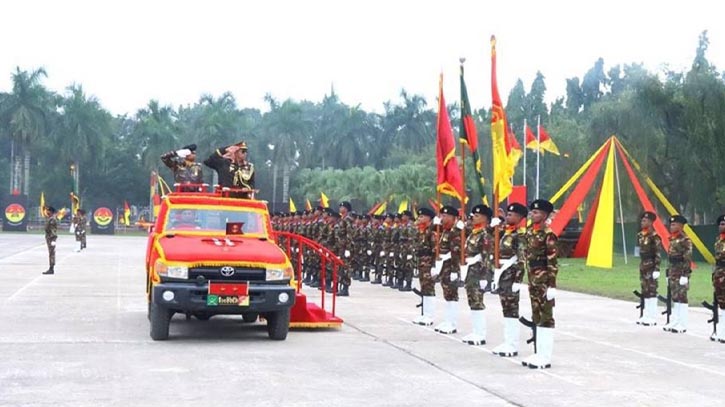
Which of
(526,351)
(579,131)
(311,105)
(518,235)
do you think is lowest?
(526,351)

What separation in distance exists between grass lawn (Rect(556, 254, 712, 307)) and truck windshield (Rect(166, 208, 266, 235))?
1086 centimetres

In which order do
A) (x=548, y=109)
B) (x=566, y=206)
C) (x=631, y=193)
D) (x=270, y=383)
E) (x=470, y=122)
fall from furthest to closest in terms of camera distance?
(x=548, y=109)
(x=631, y=193)
(x=566, y=206)
(x=470, y=122)
(x=270, y=383)

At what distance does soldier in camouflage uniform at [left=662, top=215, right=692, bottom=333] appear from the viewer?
15172 millimetres

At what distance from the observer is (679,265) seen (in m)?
15.4

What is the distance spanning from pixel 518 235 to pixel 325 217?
501 inches

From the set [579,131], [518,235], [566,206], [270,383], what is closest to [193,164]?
[518,235]

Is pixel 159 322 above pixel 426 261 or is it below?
below

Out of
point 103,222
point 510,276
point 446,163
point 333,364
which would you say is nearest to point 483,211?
point 510,276

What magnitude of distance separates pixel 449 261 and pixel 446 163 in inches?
174

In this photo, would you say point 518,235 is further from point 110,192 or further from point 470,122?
point 110,192

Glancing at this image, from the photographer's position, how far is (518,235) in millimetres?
11914

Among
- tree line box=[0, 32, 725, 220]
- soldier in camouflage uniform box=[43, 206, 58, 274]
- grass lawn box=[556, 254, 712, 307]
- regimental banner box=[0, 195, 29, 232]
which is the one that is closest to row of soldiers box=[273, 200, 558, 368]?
grass lawn box=[556, 254, 712, 307]

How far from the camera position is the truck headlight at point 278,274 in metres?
12.3

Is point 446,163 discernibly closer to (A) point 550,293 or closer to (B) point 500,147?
(B) point 500,147
